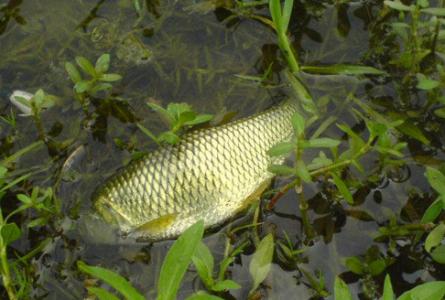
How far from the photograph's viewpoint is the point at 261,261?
3.14 metres

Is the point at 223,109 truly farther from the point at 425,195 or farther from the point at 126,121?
the point at 425,195

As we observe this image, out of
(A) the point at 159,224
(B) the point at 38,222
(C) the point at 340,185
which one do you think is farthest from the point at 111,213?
(C) the point at 340,185

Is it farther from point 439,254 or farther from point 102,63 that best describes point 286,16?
point 439,254

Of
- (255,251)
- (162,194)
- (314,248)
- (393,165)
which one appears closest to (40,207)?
(162,194)

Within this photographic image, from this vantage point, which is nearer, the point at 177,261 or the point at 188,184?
the point at 177,261

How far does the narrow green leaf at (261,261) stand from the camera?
10.2 feet

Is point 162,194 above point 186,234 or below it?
below

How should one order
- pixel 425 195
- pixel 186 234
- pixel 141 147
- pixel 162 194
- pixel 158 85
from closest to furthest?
pixel 186 234 < pixel 162 194 < pixel 425 195 < pixel 141 147 < pixel 158 85

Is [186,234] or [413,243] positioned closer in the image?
[186,234]

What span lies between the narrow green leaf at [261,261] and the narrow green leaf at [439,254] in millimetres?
832

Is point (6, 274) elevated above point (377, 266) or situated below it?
above

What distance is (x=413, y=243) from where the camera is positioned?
3.28 m

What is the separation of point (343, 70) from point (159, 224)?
156 cm

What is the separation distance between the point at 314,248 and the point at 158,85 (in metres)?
1.50
